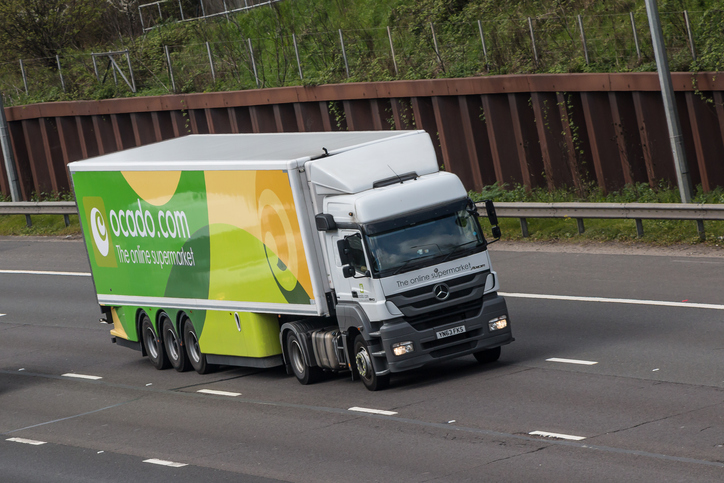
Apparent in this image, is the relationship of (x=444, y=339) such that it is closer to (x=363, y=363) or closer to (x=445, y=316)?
(x=445, y=316)

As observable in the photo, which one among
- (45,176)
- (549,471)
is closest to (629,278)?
(549,471)

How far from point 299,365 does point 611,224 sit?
29.6 feet

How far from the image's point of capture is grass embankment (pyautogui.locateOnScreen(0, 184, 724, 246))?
20.4 meters

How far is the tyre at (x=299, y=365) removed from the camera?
15.0 meters

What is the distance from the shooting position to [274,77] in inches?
1270

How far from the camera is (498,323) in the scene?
14.0 meters

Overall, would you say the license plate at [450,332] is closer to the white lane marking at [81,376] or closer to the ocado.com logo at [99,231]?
the white lane marking at [81,376]

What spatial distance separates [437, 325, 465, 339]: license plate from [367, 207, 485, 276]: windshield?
863mm

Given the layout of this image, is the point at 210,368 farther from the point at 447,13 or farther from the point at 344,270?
the point at 447,13

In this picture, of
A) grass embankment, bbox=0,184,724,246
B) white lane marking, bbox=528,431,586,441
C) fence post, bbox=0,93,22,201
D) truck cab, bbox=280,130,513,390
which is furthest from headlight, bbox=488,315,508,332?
fence post, bbox=0,93,22,201

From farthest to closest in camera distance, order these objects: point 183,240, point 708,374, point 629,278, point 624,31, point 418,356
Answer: point 624,31, point 629,278, point 183,240, point 418,356, point 708,374

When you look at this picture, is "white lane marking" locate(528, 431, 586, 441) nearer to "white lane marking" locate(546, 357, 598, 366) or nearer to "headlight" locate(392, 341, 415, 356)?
"headlight" locate(392, 341, 415, 356)

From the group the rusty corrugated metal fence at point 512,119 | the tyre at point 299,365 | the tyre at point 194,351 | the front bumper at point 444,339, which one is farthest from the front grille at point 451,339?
the rusty corrugated metal fence at point 512,119

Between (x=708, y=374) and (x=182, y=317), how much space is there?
8188mm
